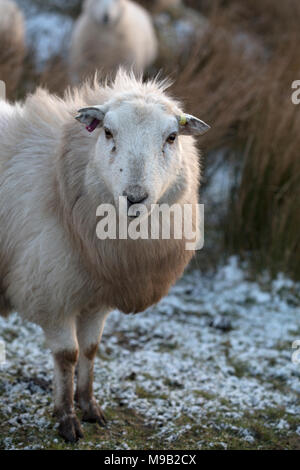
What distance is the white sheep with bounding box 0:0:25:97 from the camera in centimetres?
528

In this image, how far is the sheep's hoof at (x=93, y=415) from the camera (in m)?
3.11

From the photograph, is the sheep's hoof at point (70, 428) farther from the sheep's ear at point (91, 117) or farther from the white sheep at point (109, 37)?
the white sheep at point (109, 37)

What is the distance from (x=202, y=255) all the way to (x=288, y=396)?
200cm

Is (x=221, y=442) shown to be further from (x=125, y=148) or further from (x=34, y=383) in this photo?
(x=125, y=148)

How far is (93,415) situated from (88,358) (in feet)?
1.04

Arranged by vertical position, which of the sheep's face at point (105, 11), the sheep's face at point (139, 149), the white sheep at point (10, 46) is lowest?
the sheep's face at point (139, 149)

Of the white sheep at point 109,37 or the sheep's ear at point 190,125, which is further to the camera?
the white sheep at point 109,37

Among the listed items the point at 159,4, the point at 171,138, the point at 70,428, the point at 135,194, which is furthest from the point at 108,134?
the point at 159,4

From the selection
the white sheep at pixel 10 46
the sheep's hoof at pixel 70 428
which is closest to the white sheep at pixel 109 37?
the white sheep at pixel 10 46

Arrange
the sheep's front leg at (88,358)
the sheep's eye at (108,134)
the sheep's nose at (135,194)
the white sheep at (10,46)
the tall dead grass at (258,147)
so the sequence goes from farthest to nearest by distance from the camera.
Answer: the white sheep at (10,46) → the tall dead grass at (258,147) → the sheep's front leg at (88,358) → the sheep's eye at (108,134) → the sheep's nose at (135,194)

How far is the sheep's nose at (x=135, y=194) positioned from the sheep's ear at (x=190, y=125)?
490 millimetres

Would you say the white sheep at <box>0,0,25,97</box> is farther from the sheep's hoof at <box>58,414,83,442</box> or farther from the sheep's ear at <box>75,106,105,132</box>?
the sheep's hoof at <box>58,414,83,442</box>

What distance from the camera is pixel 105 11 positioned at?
6996 millimetres

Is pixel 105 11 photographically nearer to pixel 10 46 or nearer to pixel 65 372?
pixel 10 46
